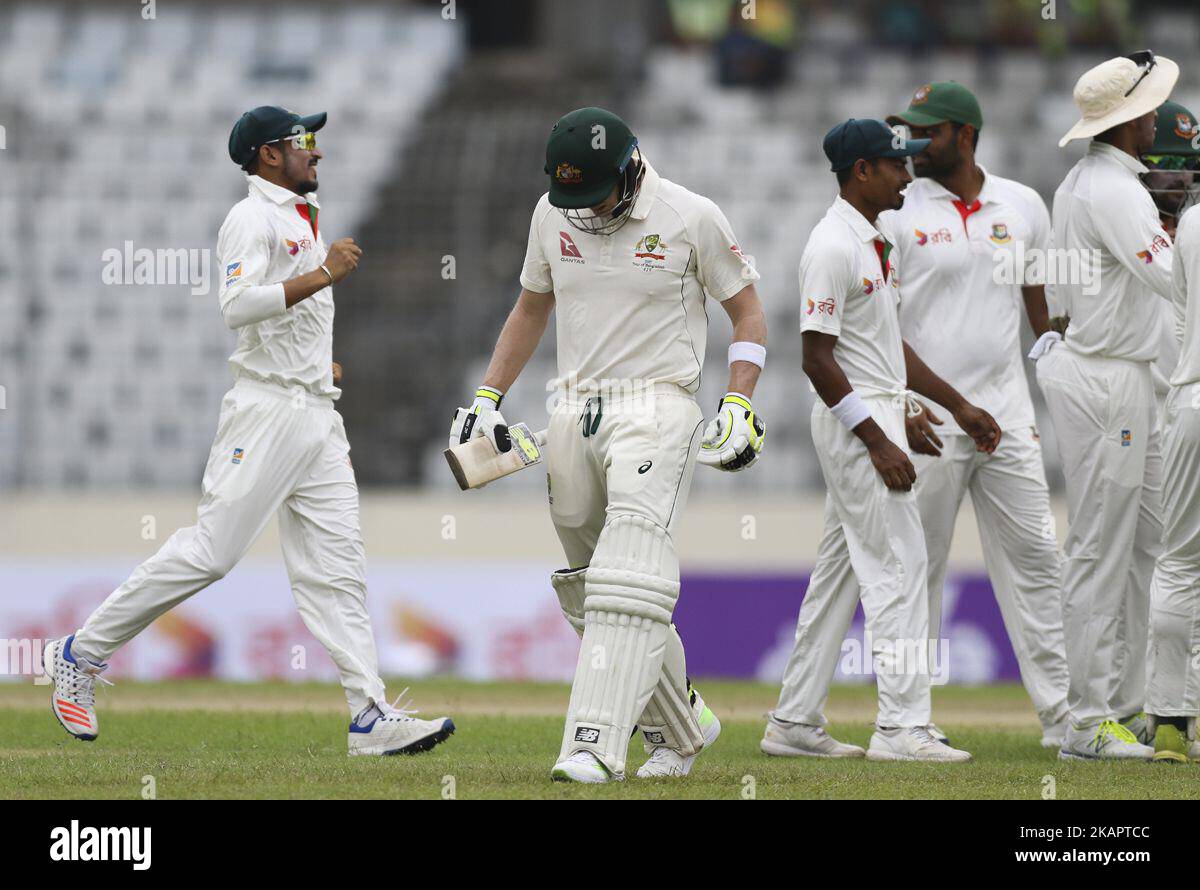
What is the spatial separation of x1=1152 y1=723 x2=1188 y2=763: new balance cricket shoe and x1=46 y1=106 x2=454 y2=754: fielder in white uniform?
2.42 m

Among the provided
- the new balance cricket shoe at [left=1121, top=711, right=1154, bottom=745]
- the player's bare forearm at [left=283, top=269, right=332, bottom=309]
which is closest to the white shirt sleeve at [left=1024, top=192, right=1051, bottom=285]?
the new balance cricket shoe at [left=1121, top=711, right=1154, bottom=745]

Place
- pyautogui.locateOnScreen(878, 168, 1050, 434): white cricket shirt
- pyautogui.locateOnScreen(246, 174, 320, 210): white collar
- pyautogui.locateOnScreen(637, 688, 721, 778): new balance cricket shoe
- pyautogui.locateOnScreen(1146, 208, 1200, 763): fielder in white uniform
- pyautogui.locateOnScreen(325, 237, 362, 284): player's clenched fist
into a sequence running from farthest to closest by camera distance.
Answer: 1. pyautogui.locateOnScreen(878, 168, 1050, 434): white cricket shirt
2. pyautogui.locateOnScreen(246, 174, 320, 210): white collar
3. pyautogui.locateOnScreen(325, 237, 362, 284): player's clenched fist
4. pyautogui.locateOnScreen(1146, 208, 1200, 763): fielder in white uniform
5. pyautogui.locateOnScreen(637, 688, 721, 778): new balance cricket shoe

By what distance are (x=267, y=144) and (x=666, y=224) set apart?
195cm

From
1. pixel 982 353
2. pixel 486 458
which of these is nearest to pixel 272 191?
pixel 486 458

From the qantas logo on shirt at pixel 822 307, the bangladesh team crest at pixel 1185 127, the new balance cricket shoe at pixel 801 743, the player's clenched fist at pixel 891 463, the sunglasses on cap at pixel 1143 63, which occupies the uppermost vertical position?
the sunglasses on cap at pixel 1143 63

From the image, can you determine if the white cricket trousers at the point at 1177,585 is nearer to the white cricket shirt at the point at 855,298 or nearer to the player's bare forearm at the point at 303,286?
the white cricket shirt at the point at 855,298

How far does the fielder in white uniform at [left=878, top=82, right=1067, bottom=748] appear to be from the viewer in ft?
22.3

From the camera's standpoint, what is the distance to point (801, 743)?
6543 millimetres

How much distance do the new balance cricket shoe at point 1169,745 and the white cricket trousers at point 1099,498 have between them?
234 mm

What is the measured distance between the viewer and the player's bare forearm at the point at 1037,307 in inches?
276

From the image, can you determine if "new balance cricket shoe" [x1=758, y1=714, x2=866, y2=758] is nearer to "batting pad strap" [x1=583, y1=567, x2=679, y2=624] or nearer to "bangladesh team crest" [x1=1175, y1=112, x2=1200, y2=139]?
"batting pad strap" [x1=583, y1=567, x2=679, y2=624]

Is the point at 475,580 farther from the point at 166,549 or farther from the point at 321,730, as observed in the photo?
the point at 166,549

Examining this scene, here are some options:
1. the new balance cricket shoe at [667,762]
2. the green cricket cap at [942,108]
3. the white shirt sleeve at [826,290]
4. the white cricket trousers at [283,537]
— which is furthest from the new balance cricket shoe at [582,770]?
the green cricket cap at [942,108]
